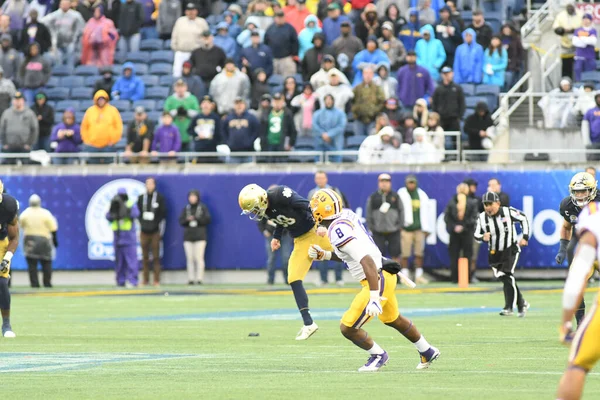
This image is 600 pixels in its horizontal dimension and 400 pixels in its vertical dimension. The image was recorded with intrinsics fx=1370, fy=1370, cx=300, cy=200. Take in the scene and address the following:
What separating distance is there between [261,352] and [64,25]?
1820cm

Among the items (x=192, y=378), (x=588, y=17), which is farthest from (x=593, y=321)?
(x=588, y=17)

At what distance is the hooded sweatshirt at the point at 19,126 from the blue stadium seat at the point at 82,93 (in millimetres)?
2273

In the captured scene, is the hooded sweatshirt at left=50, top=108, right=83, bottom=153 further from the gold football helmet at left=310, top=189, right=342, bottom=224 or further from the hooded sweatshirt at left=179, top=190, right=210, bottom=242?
the gold football helmet at left=310, top=189, right=342, bottom=224

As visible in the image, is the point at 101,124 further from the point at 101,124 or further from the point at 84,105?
the point at 84,105

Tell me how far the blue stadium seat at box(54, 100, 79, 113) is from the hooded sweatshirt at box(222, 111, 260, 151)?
4216 mm

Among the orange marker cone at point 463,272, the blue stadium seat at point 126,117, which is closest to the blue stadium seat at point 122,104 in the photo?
the blue stadium seat at point 126,117

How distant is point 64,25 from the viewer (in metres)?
30.3

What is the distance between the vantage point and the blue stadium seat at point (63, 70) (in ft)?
99.9

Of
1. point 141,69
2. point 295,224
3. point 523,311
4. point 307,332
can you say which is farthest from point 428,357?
point 141,69

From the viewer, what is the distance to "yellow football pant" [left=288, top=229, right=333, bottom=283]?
15.9 m

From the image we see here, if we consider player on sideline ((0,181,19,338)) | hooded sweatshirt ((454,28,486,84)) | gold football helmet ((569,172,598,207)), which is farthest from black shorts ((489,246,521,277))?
hooded sweatshirt ((454,28,486,84))

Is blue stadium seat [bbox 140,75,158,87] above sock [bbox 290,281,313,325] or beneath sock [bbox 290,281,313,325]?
above

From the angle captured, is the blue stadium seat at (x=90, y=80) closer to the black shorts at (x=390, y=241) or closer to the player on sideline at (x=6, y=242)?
the black shorts at (x=390, y=241)

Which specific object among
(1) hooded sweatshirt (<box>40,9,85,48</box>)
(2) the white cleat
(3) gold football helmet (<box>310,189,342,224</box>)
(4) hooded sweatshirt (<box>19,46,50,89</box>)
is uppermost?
(1) hooded sweatshirt (<box>40,9,85,48</box>)
